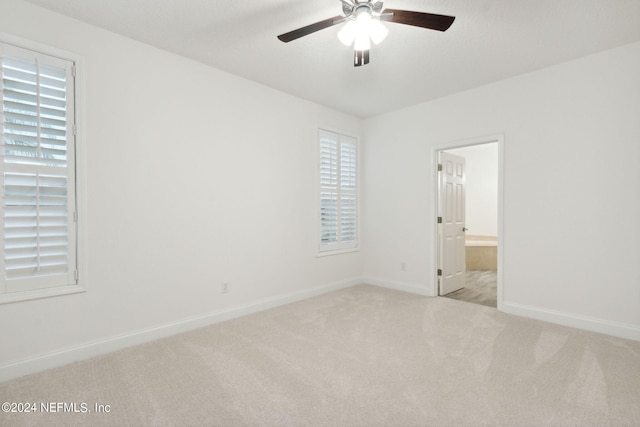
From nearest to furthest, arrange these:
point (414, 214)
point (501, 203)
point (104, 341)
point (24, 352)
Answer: point (24, 352), point (104, 341), point (501, 203), point (414, 214)

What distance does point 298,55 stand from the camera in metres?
2.96

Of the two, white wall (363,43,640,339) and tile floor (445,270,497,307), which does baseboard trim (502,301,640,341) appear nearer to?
white wall (363,43,640,339)

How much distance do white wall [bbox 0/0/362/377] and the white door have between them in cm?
196

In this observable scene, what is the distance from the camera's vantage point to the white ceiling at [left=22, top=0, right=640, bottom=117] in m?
2.26

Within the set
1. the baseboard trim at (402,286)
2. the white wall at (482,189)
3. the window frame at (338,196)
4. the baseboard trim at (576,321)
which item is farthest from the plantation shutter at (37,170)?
the white wall at (482,189)

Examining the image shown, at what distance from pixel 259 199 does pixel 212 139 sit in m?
0.86

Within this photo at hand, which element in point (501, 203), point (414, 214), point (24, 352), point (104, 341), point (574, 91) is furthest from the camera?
point (414, 214)

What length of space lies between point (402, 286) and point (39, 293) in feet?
13.2

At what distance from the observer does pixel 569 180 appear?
10.3 feet

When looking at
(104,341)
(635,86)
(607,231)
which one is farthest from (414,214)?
(104,341)

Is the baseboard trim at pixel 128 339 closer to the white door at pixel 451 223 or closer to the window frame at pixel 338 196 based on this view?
the window frame at pixel 338 196

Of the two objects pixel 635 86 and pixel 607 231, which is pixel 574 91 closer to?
pixel 635 86

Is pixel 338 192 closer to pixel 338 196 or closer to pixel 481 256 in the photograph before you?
pixel 338 196

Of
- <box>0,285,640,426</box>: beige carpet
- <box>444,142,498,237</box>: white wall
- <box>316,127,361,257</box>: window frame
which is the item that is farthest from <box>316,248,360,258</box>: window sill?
<box>444,142,498,237</box>: white wall
